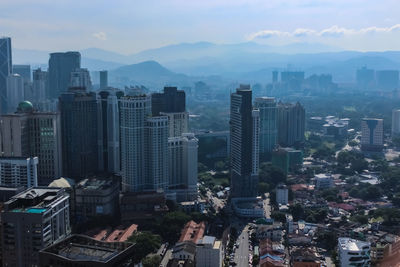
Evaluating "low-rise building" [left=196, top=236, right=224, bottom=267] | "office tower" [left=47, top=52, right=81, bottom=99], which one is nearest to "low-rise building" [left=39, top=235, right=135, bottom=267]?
"low-rise building" [left=196, top=236, right=224, bottom=267]

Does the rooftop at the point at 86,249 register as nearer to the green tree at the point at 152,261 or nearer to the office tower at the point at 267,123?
the green tree at the point at 152,261

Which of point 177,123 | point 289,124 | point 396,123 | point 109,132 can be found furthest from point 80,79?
point 396,123

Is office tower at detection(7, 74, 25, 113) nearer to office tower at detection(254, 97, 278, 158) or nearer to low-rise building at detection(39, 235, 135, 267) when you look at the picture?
office tower at detection(254, 97, 278, 158)

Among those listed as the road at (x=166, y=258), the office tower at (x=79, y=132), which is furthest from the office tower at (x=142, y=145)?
the road at (x=166, y=258)

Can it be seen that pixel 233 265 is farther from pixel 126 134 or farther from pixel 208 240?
pixel 126 134

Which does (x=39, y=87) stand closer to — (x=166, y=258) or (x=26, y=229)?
(x=166, y=258)
